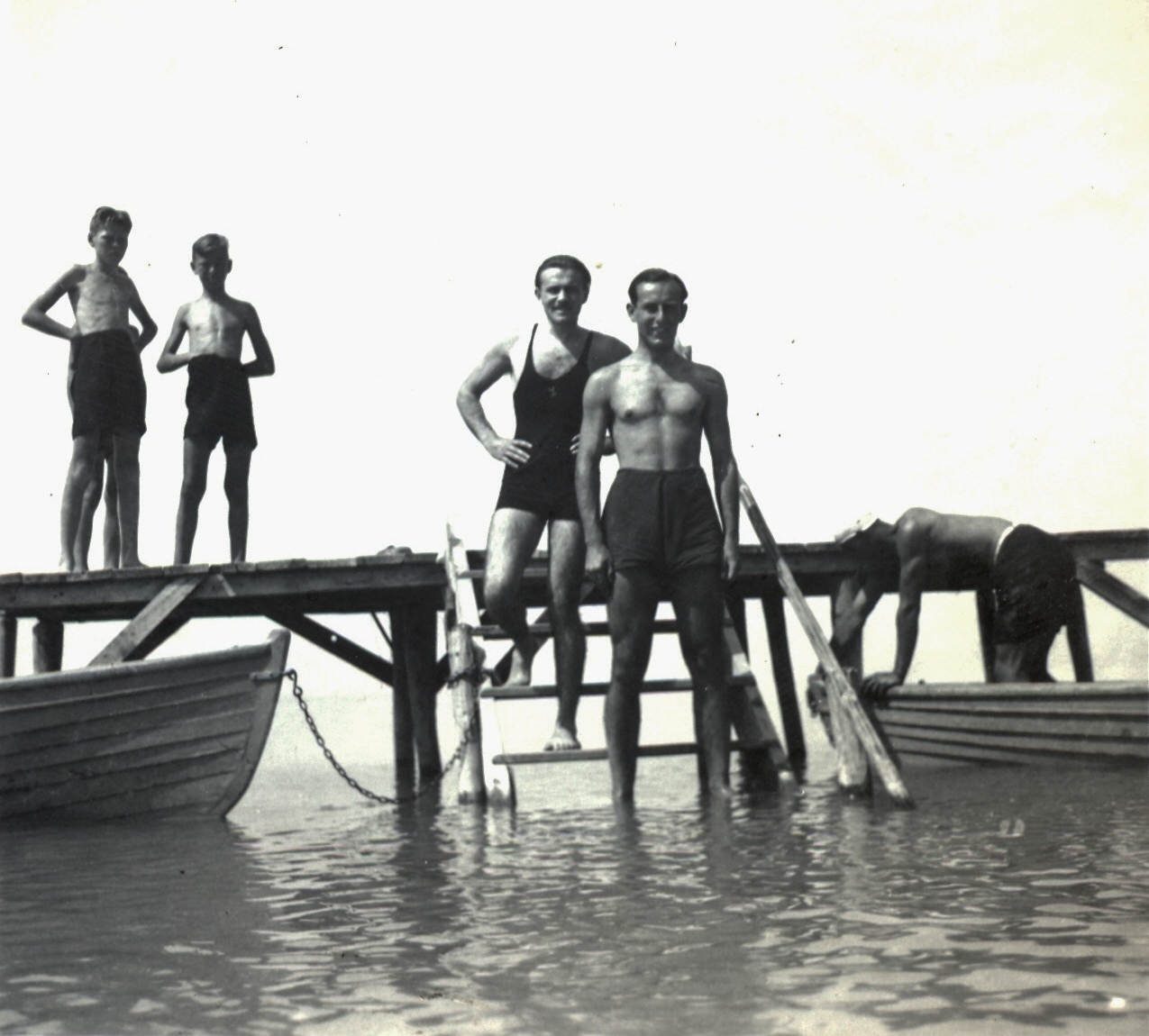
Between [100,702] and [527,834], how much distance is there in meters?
3.01

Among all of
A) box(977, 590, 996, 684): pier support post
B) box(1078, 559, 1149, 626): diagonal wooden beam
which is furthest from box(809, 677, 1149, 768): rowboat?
box(977, 590, 996, 684): pier support post

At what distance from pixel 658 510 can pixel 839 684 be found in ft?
3.90

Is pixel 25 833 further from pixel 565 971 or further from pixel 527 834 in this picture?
pixel 565 971

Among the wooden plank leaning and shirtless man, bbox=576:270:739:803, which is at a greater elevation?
shirtless man, bbox=576:270:739:803

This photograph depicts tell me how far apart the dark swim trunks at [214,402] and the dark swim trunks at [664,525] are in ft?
9.83

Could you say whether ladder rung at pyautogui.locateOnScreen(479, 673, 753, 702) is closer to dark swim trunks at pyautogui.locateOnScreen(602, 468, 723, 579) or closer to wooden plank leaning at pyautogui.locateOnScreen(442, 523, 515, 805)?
wooden plank leaning at pyautogui.locateOnScreen(442, 523, 515, 805)

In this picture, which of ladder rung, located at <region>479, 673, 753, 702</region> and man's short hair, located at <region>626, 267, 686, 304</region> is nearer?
man's short hair, located at <region>626, 267, 686, 304</region>

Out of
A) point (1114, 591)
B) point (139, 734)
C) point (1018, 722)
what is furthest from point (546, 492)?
point (1114, 591)

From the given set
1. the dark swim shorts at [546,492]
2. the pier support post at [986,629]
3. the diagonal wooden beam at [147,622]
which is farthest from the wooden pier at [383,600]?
the dark swim shorts at [546,492]

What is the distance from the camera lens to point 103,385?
750 cm

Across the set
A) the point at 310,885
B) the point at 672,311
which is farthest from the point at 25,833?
the point at 672,311

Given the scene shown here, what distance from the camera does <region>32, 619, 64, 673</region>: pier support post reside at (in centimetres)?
991

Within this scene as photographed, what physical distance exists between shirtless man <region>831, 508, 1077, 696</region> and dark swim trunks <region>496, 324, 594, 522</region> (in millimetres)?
2840

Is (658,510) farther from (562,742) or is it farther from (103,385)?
(103,385)
